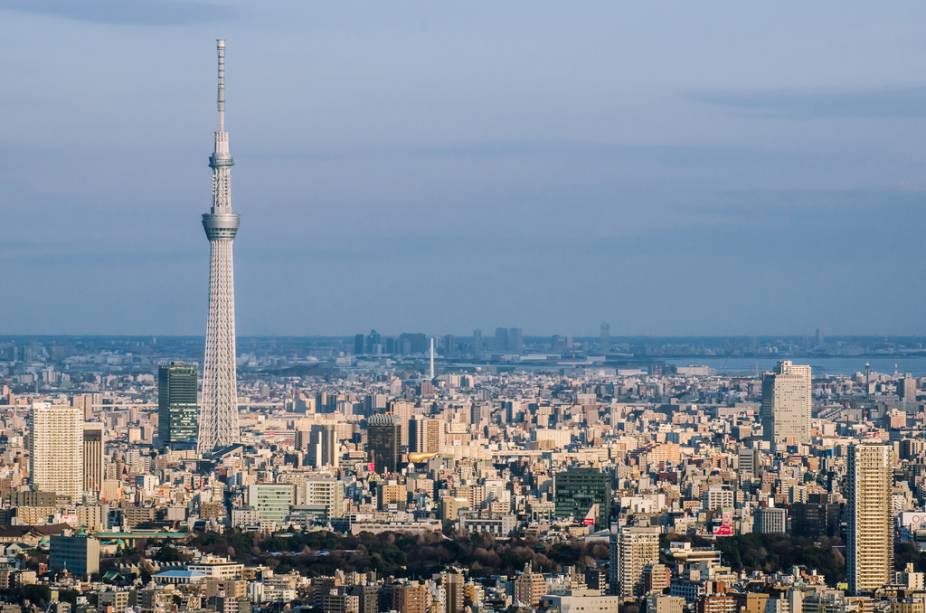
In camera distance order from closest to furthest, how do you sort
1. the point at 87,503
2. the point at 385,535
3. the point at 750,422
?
1. the point at 385,535
2. the point at 87,503
3. the point at 750,422

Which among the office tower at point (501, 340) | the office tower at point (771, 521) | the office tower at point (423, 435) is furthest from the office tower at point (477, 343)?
the office tower at point (771, 521)

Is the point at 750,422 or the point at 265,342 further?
the point at 265,342

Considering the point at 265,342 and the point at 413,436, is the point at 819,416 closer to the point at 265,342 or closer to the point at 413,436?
the point at 413,436

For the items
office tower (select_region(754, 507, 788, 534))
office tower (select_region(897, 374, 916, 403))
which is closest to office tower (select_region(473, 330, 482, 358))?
office tower (select_region(897, 374, 916, 403))

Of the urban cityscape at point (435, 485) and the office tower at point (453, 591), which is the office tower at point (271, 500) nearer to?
the urban cityscape at point (435, 485)

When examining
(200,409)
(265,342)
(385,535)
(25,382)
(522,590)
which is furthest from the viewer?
(265,342)

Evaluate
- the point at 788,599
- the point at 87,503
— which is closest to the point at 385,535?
the point at 87,503

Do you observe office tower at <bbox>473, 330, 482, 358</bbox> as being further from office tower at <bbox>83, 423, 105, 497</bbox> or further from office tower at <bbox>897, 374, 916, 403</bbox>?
office tower at <bbox>83, 423, 105, 497</bbox>
